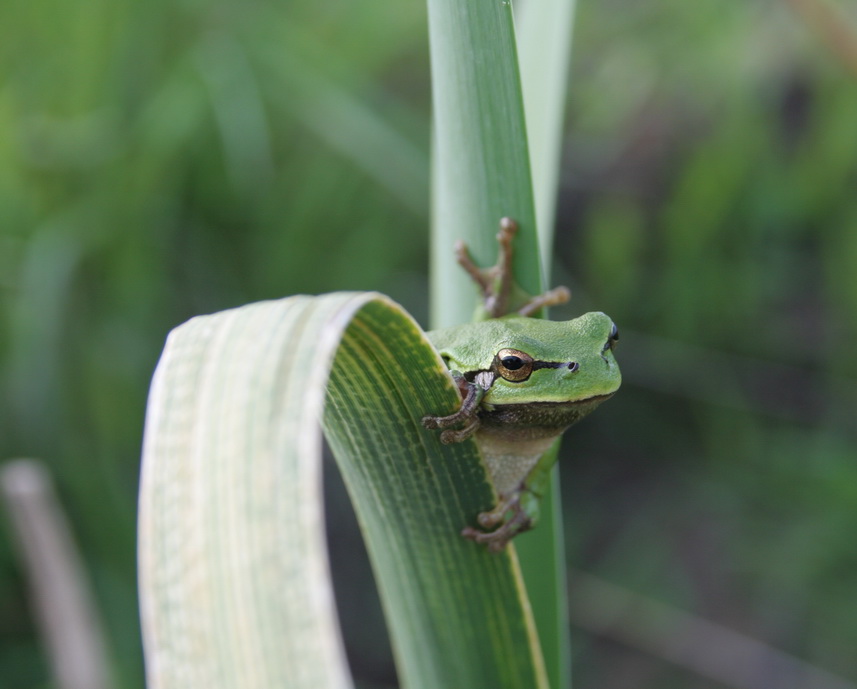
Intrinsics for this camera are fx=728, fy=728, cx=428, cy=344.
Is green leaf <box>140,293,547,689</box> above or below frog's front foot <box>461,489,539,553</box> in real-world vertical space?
above

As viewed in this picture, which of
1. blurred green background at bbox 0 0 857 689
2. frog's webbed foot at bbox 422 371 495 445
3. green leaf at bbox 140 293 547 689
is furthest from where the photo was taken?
blurred green background at bbox 0 0 857 689

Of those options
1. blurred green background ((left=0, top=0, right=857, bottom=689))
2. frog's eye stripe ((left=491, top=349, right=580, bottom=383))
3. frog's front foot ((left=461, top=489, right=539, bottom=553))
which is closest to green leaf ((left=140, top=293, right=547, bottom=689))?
frog's front foot ((left=461, top=489, right=539, bottom=553))

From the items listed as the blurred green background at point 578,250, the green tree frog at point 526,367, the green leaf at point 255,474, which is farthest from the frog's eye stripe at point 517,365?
the blurred green background at point 578,250

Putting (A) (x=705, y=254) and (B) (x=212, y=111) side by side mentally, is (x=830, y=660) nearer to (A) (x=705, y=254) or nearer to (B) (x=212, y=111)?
(A) (x=705, y=254)

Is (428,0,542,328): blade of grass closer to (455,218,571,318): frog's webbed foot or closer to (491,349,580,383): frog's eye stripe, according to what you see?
(455,218,571,318): frog's webbed foot

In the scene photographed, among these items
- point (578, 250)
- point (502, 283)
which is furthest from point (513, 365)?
point (578, 250)

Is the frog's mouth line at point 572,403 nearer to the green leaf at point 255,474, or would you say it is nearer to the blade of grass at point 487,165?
the blade of grass at point 487,165

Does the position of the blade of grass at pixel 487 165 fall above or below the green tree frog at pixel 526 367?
above
